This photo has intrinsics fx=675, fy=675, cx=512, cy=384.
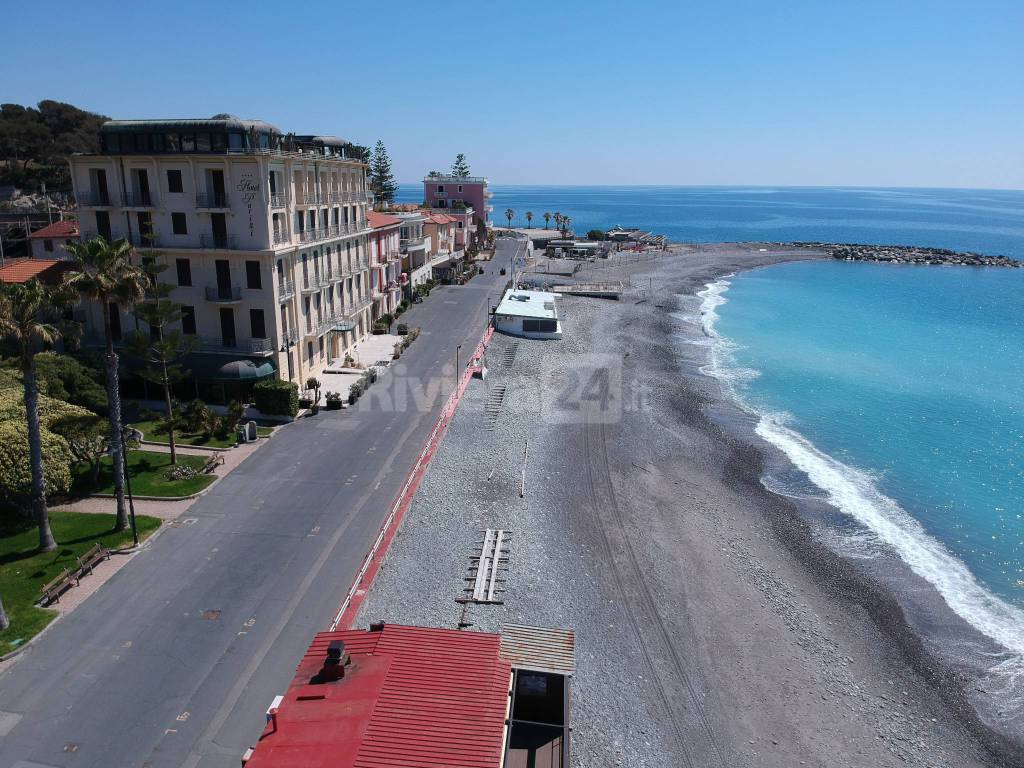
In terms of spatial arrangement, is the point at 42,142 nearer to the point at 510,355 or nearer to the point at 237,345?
the point at 237,345

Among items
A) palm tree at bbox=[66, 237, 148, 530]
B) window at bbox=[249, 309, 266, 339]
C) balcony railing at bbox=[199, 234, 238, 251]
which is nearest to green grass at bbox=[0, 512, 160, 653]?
palm tree at bbox=[66, 237, 148, 530]

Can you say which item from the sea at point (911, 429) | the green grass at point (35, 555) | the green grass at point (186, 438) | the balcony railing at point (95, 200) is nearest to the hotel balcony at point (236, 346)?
the green grass at point (186, 438)

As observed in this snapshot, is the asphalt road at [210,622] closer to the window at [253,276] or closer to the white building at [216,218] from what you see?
the white building at [216,218]

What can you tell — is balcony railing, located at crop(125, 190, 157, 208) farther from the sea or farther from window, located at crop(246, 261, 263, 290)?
the sea

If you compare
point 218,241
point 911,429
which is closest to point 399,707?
point 218,241

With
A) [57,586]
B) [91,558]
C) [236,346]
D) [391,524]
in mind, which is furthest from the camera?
[236,346]
